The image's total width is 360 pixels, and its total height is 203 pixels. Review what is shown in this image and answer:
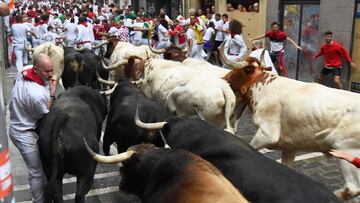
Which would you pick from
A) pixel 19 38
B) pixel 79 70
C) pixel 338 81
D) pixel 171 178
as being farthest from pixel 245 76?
pixel 19 38

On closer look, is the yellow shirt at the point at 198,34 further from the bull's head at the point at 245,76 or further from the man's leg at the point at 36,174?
the man's leg at the point at 36,174

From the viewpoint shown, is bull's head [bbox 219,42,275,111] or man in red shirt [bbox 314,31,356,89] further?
man in red shirt [bbox 314,31,356,89]

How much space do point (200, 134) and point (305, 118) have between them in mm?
1779

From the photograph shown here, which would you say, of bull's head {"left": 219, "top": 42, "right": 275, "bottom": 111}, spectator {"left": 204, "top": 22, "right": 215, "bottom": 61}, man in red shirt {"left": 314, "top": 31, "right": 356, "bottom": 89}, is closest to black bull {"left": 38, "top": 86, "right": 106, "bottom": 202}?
bull's head {"left": 219, "top": 42, "right": 275, "bottom": 111}

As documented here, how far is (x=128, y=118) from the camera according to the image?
6219mm

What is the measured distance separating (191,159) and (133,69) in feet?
19.0

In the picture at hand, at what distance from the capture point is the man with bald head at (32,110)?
5.27 m

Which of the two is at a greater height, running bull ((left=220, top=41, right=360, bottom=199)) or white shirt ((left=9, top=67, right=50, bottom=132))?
white shirt ((left=9, top=67, right=50, bottom=132))

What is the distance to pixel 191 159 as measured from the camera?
360cm

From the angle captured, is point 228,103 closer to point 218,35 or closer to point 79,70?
point 79,70

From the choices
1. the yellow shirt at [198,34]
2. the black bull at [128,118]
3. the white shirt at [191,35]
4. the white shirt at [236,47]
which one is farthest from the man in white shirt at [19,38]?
the black bull at [128,118]

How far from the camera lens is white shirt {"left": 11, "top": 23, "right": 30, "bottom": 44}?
1570cm

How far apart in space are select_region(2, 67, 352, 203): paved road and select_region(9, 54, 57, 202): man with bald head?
1110mm

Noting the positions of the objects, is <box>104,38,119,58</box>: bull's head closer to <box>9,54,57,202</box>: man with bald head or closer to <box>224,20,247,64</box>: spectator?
<box>224,20,247,64</box>: spectator
